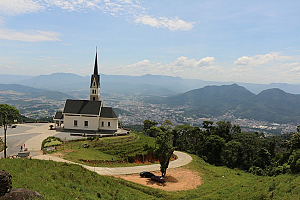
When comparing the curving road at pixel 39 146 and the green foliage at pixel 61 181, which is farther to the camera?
the curving road at pixel 39 146

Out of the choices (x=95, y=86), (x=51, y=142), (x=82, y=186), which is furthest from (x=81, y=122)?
(x=82, y=186)

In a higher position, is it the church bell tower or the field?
the church bell tower

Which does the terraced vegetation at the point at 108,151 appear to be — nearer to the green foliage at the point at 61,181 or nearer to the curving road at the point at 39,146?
the curving road at the point at 39,146

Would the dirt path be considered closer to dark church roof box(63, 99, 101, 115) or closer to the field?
the field

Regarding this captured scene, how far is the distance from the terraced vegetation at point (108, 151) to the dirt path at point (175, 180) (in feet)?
15.7

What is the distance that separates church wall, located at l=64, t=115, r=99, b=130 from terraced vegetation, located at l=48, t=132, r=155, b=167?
7.36m

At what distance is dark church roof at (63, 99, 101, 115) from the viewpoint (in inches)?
1613

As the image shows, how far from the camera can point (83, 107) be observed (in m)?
41.8

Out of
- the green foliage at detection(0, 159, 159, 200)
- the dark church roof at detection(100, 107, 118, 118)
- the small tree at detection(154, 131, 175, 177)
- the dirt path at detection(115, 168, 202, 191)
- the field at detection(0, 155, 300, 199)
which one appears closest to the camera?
the green foliage at detection(0, 159, 159, 200)

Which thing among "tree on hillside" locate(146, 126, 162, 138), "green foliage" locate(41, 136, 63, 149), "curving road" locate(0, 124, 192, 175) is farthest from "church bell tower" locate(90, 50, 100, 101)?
"green foliage" locate(41, 136, 63, 149)

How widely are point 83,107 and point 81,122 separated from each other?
3.23 m

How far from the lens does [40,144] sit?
29.7 m

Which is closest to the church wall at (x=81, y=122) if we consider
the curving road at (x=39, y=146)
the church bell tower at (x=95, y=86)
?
the curving road at (x=39, y=146)

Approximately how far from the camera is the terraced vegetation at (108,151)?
2524 cm
